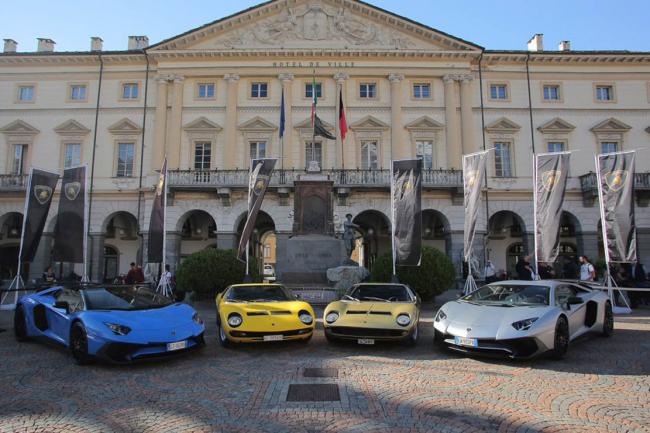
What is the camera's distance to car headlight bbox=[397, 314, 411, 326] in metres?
7.97

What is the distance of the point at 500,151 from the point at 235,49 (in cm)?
1872

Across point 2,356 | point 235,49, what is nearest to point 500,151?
point 235,49

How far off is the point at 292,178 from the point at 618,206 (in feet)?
58.5

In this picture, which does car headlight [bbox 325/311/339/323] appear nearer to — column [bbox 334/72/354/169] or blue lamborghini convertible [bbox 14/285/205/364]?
blue lamborghini convertible [bbox 14/285/205/364]

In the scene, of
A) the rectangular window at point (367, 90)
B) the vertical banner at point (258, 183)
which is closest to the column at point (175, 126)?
the rectangular window at point (367, 90)

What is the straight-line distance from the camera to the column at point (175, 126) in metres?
28.5

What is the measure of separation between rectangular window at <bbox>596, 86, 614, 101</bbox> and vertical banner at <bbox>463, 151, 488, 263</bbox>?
1968cm

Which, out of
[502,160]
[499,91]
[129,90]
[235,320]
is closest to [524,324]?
[235,320]

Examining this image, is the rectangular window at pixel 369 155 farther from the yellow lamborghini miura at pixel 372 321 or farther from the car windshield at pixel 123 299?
the car windshield at pixel 123 299

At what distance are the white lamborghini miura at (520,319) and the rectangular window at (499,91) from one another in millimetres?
23492

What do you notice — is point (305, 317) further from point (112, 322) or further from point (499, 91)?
point (499, 91)

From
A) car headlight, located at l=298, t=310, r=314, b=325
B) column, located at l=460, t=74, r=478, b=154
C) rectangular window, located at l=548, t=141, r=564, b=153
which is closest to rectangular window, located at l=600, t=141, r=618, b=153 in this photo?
rectangular window, located at l=548, t=141, r=564, b=153

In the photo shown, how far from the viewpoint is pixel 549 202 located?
46.4ft

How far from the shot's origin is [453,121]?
28875 mm
